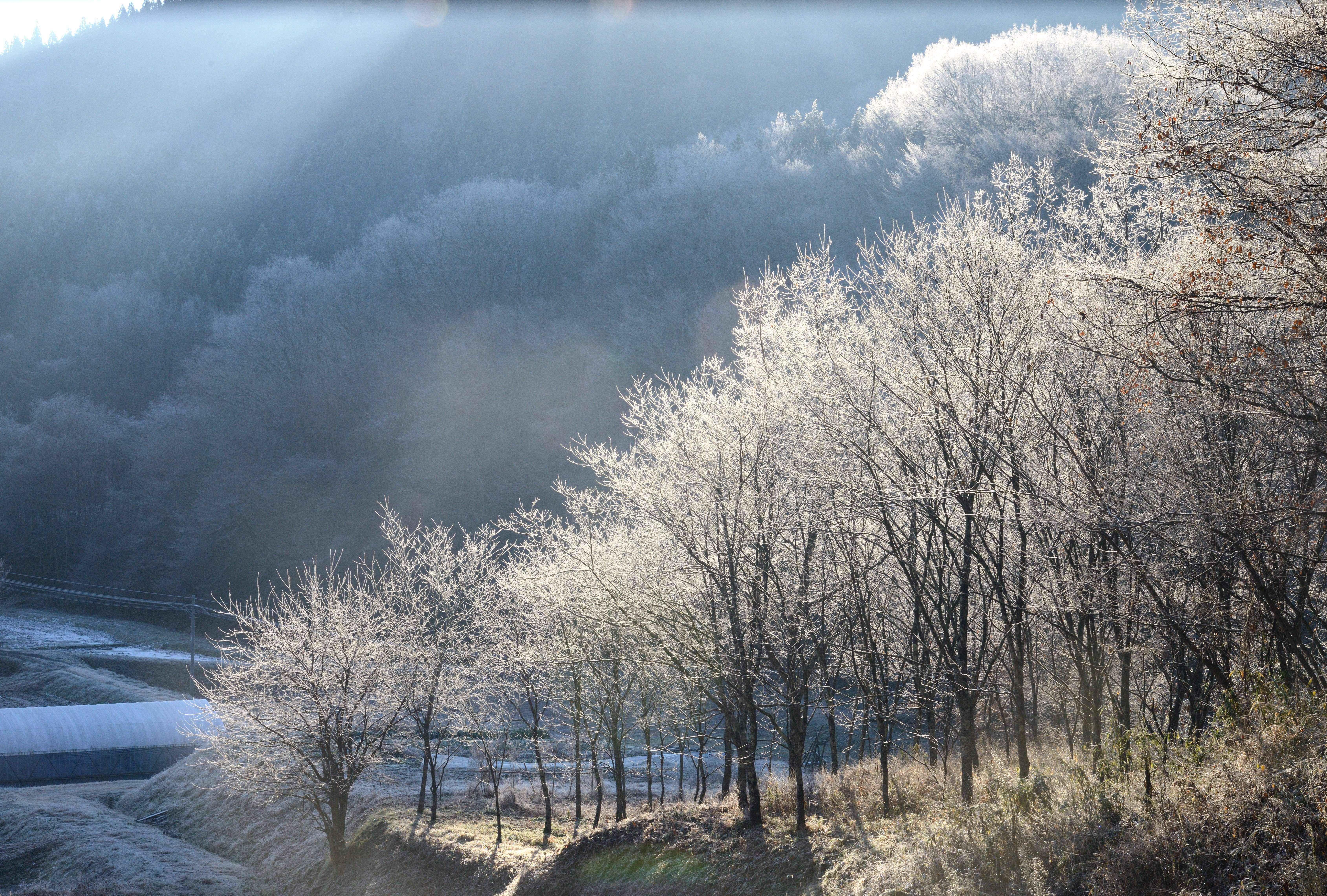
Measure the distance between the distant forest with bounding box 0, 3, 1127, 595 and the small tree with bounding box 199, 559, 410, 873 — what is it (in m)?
20.1

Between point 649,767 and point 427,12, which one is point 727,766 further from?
point 427,12

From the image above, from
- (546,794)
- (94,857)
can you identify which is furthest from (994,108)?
(94,857)

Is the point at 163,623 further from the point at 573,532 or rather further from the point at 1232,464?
the point at 1232,464

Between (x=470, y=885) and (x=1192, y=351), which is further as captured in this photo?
(x=470, y=885)

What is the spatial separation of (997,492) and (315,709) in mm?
16184

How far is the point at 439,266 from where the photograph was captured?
214 ft

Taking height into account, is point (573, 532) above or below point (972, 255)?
below

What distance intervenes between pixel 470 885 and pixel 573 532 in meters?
7.34

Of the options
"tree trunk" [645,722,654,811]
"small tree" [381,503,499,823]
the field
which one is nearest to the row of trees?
"tree trunk" [645,722,654,811]

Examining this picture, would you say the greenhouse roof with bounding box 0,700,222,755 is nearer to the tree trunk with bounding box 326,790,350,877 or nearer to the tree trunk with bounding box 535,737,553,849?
the tree trunk with bounding box 326,790,350,877

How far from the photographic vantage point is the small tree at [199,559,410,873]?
19.4m

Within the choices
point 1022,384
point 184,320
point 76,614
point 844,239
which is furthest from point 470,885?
point 184,320

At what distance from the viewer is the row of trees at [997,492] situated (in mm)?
7098

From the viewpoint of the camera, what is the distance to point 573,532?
19.4 metres
